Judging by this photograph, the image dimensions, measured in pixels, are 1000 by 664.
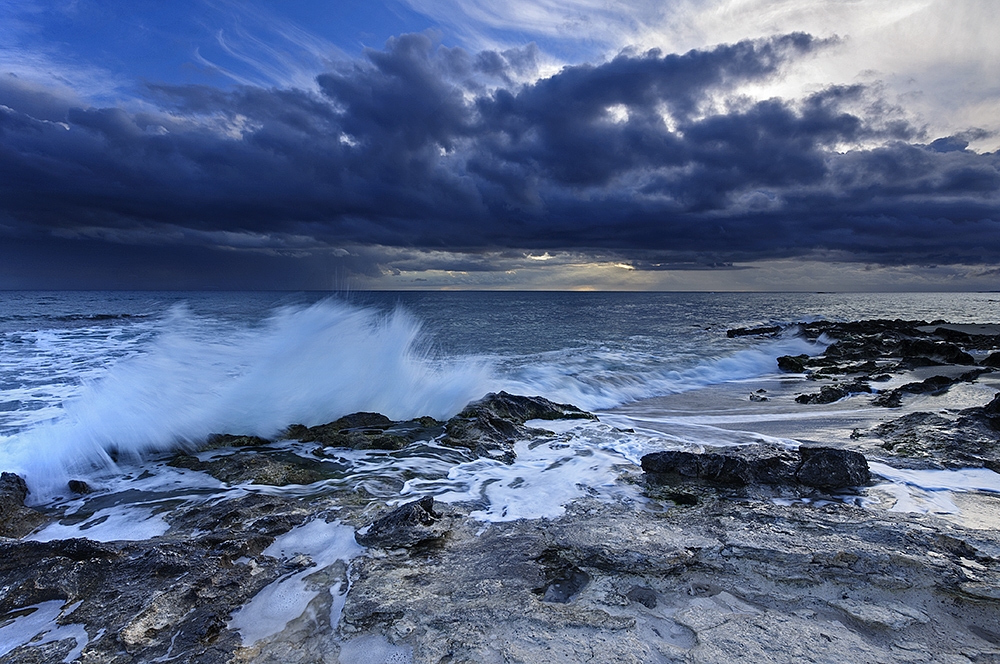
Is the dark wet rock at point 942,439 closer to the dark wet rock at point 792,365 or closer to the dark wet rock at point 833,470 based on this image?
the dark wet rock at point 833,470

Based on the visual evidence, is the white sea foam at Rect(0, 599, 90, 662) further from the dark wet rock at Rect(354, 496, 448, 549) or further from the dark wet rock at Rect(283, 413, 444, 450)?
the dark wet rock at Rect(283, 413, 444, 450)

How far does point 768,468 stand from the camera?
4445 millimetres

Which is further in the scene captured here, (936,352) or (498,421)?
(936,352)

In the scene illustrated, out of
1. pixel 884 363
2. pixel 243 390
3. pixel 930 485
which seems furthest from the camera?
pixel 884 363

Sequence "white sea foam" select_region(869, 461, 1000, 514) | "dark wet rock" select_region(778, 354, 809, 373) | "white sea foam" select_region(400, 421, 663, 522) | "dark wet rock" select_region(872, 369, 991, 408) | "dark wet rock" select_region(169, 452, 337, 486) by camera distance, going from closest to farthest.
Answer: "white sea foam" select_region(869, 461, 1000, 514) → "white sea foam" select_region(400, 421, 663, 522) → "dark wet rock" select_region(169, 452, 337, 486) → "dark wet rock" select_region(872, 369, 991, 408) → "dark wet rock" select_region(778, 354, 809, 373)

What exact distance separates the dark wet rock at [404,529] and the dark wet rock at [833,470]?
10.9 feet

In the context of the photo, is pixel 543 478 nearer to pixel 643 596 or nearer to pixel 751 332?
pixel 643 596

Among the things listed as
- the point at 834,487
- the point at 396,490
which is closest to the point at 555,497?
the point at 396,490

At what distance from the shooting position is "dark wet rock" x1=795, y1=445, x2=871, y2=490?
4.29 m

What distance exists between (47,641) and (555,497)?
3464 mm

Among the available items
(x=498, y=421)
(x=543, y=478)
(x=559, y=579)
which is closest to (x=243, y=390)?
(x=498, y=421)

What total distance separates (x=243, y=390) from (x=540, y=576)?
6462 mm

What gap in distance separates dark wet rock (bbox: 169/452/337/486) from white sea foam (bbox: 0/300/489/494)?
36.3 inches

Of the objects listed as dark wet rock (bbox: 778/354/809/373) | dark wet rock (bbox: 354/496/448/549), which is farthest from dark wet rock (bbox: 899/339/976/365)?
dark wet rock (bbox: 354/496/448/549)
